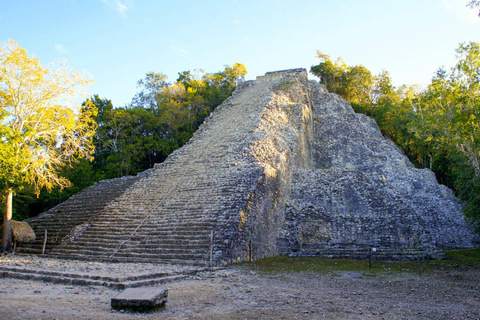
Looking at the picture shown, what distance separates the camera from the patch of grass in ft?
29.9

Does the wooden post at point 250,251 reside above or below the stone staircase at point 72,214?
below

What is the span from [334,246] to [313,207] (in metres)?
2.09

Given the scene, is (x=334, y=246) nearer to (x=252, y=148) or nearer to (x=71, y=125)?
(x=252, y=148)

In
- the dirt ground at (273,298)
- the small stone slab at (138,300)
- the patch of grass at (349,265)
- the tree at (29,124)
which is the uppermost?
the tree at (29,124)

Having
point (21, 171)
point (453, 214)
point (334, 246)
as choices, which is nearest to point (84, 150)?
point (21, 171)

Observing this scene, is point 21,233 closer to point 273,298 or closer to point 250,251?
point 250,251

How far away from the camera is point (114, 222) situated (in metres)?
12.1

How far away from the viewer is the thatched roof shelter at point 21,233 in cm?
1204

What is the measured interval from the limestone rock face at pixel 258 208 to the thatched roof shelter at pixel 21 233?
77 cm

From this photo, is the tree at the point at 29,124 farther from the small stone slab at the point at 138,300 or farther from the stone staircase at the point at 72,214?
the small stone slab at the point at 138,300

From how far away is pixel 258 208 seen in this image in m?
11.7

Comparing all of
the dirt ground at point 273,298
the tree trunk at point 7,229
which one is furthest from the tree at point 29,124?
the dirt ground at point 273,298

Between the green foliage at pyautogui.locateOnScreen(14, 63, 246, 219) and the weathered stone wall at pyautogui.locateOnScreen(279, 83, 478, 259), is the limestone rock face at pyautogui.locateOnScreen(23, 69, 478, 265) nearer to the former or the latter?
the weathered stone wall at pyautogui.locateOnScreen(279, 83, 478, 259)

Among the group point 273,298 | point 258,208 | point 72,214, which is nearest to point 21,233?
point 72,214
